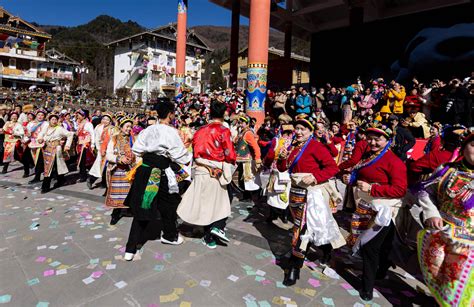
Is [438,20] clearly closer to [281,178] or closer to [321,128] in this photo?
[321,128]

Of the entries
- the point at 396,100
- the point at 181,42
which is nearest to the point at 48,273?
the point at 396,100

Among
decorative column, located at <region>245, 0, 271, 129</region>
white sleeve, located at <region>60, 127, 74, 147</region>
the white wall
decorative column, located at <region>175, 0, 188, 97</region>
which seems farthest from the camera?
the white wall

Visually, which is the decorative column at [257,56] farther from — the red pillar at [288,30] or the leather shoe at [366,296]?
the red pillar at [288,30]

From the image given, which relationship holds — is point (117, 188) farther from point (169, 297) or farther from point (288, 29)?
point (288, 29)

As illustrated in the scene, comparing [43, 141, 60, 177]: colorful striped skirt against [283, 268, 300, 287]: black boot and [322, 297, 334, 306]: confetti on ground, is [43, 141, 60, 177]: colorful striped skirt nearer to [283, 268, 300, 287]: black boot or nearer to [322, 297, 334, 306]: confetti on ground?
[283, 268, 300, 287]: black boot

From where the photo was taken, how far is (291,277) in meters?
3.16

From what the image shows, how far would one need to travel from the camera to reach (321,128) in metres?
6.04

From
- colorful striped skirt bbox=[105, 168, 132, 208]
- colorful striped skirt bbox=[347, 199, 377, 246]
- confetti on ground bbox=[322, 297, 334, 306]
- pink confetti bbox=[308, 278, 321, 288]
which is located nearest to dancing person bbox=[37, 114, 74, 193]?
colorful striped skirt bbox=[105, 168, 132, 208]

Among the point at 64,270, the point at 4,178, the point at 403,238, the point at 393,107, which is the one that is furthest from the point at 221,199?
the point at 393,107

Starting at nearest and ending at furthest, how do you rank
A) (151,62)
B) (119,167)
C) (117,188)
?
(117,188) → (119,167) → (151,62)

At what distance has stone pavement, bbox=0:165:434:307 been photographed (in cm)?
287

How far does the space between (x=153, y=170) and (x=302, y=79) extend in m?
34.1

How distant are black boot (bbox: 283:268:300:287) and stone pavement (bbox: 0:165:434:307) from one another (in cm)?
6

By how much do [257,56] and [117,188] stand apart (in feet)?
26.5
